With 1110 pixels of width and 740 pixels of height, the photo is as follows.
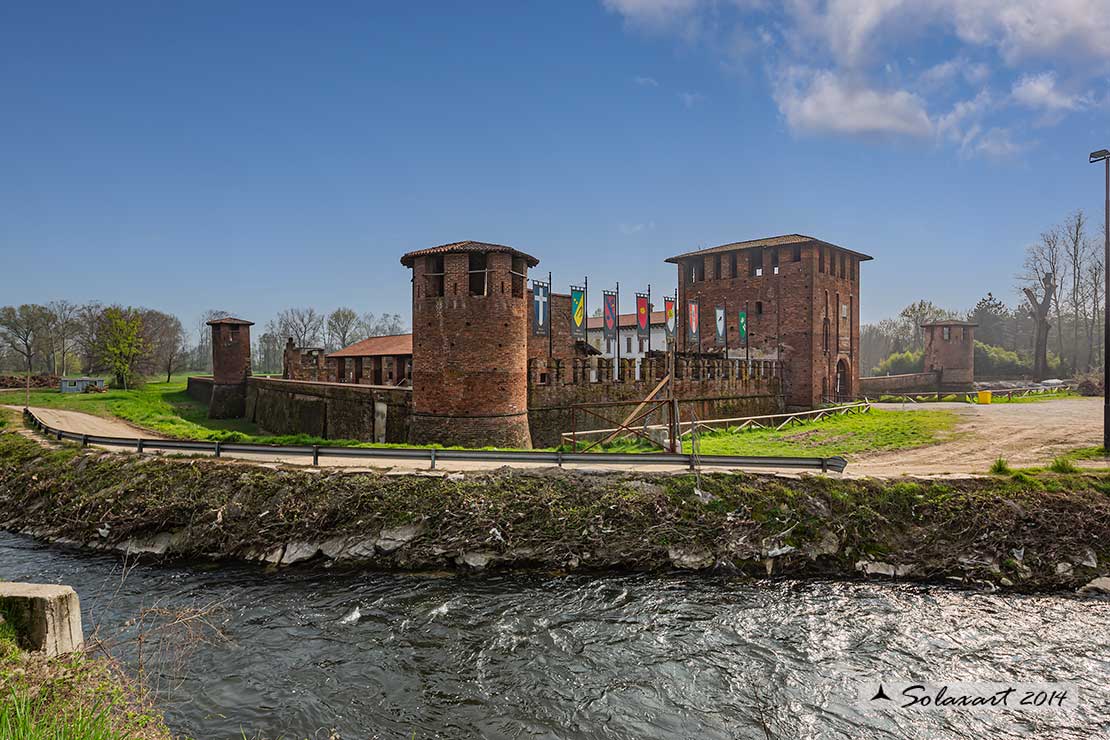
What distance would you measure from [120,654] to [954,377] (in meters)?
52.3

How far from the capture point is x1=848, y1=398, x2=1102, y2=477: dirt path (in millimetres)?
15875

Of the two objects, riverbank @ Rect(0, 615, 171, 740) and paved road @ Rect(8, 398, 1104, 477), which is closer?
riverbank @ Rect(0, 615, 171, 740)

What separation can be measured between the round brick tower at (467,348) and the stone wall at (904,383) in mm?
35714

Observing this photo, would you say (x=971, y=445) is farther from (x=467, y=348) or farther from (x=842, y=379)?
(x=842, y=379)

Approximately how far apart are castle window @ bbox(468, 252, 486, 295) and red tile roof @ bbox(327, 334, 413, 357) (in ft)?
53.8

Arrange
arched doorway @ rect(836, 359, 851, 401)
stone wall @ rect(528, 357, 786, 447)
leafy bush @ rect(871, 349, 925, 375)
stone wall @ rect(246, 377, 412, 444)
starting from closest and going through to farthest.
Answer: stone wall @ rect(246, 377, 412, 444), stone wall @ rect(528, 357, 786, 447), arched doorway @ rect(836, 359, 851, 401), leafy bush @ rect(871, 349, 925, 375)

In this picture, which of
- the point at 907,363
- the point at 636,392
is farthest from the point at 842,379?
the point at 907,363

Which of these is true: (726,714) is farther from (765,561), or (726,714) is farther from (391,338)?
(391,338)

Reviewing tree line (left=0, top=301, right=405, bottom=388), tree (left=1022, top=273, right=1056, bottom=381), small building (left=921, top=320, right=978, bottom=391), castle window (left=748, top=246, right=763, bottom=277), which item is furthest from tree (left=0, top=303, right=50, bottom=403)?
tree (left=1022, top=273, right=1056, bottom=381)

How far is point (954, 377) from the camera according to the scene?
45375mm

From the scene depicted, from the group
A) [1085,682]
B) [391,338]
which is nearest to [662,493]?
[1085,682]

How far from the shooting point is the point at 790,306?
111 ft

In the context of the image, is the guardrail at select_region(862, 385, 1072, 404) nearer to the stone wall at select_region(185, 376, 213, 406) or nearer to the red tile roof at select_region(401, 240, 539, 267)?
the red tile roof at select_region(401, 240, 539, 267)

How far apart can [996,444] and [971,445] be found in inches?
30.3
